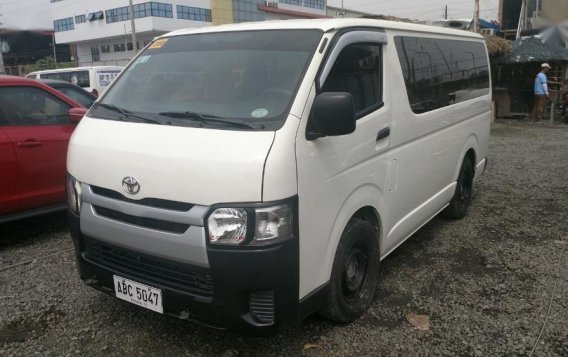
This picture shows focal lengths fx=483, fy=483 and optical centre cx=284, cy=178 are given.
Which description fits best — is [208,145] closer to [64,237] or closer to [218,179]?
[218,179]

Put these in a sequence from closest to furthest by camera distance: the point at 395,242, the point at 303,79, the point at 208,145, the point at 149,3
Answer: the point at 208,145
the point at 303,79
the point at 395,242
the point at 149,3

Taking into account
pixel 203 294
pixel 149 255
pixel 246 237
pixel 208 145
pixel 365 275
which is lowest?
pixel 365 275

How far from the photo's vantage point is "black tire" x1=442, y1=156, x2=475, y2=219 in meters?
5.32

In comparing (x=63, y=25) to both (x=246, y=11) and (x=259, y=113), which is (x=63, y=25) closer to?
(x=246, y=11)

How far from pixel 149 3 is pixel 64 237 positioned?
51.1 m

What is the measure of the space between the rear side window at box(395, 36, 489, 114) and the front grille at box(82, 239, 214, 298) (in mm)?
2175

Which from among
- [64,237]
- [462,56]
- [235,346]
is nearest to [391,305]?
[235,346]

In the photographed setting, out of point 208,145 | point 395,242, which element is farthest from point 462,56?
point 208,145

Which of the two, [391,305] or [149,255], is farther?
[391,305]

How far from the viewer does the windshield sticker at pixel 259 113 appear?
270cm

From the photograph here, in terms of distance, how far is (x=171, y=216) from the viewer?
2496 millimetres

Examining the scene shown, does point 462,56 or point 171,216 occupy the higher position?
point 462,56

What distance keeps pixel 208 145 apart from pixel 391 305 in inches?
74.9

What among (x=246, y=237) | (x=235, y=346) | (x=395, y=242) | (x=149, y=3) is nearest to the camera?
(x=246, y=237)
